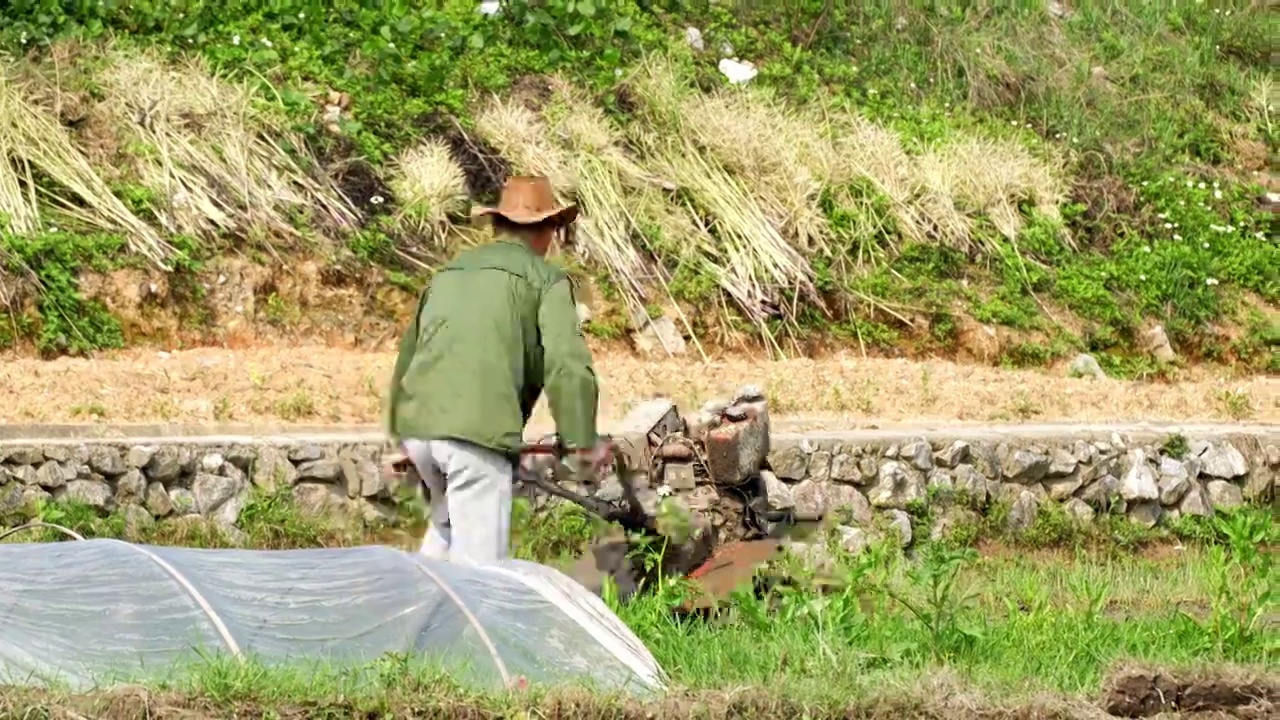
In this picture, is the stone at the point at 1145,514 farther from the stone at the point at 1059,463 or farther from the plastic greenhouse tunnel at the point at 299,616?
the plastic greenhouse tunnel at the point at 299,616

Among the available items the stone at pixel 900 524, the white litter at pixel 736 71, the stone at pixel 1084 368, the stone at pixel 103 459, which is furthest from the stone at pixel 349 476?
the white litter at pixel 736 71

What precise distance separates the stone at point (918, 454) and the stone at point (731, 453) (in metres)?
2.38

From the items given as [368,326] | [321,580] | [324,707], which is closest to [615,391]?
[368,326]

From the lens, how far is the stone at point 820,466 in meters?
10.8

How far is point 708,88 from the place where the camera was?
1612cm

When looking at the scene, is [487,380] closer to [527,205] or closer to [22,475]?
[527,205]

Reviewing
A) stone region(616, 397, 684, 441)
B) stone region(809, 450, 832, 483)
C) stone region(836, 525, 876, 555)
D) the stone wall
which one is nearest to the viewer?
stone region(616, 397, 684, 441)

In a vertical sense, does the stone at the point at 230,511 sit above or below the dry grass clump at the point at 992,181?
below

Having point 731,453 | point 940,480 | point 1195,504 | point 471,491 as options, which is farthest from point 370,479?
point 1195,504

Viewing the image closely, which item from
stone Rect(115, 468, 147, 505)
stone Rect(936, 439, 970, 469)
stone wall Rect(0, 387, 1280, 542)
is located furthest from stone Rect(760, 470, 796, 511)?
stone Rect(115, 468, 147, 505)

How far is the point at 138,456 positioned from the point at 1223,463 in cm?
618

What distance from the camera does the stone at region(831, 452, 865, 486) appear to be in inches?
425

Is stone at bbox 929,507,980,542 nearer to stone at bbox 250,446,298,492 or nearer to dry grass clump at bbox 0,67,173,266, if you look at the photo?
stone at bbox 250,446,298,492

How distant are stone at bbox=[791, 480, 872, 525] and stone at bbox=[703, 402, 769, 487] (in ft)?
6.11
